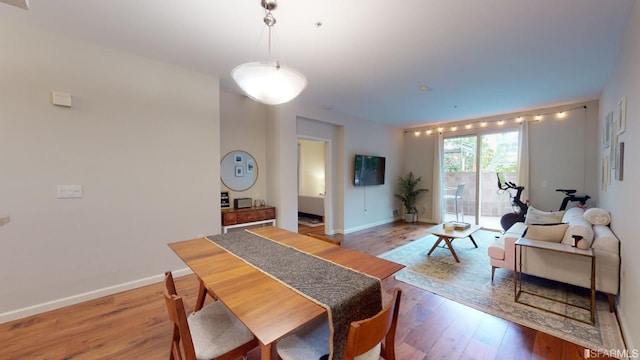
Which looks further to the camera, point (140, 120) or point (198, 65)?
point (198, 65)

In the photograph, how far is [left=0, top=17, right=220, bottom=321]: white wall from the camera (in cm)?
220

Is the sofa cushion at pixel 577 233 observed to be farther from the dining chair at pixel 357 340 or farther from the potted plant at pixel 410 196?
the potted plant at pixel 410 196

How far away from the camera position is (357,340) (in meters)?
0.94

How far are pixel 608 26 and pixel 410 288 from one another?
3.07m

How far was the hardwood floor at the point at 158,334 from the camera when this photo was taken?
182cm

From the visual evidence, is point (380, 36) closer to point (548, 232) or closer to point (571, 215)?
point (548, 232)

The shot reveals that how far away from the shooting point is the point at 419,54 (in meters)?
2.67

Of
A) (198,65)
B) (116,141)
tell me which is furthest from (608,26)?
(116,141)

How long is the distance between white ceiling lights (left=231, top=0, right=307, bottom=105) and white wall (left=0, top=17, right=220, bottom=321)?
1710mm

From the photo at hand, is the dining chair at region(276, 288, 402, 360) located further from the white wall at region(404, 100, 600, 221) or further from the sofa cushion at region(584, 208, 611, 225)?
the white wall at region(404, 100, 600, 221)

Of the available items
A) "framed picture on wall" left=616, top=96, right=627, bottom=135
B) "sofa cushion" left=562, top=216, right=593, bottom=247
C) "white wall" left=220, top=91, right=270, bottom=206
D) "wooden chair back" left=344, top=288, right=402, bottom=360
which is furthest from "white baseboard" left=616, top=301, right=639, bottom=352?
"white wall" left=220, top=91, right=270, bottom=206

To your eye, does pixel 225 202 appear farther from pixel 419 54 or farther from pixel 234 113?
pixel 419 54

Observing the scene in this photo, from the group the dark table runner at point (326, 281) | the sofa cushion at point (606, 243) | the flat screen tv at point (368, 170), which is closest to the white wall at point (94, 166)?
the dark table runner at point (326, 281)

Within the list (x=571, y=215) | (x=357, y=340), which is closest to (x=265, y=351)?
(x=357, y=340)
